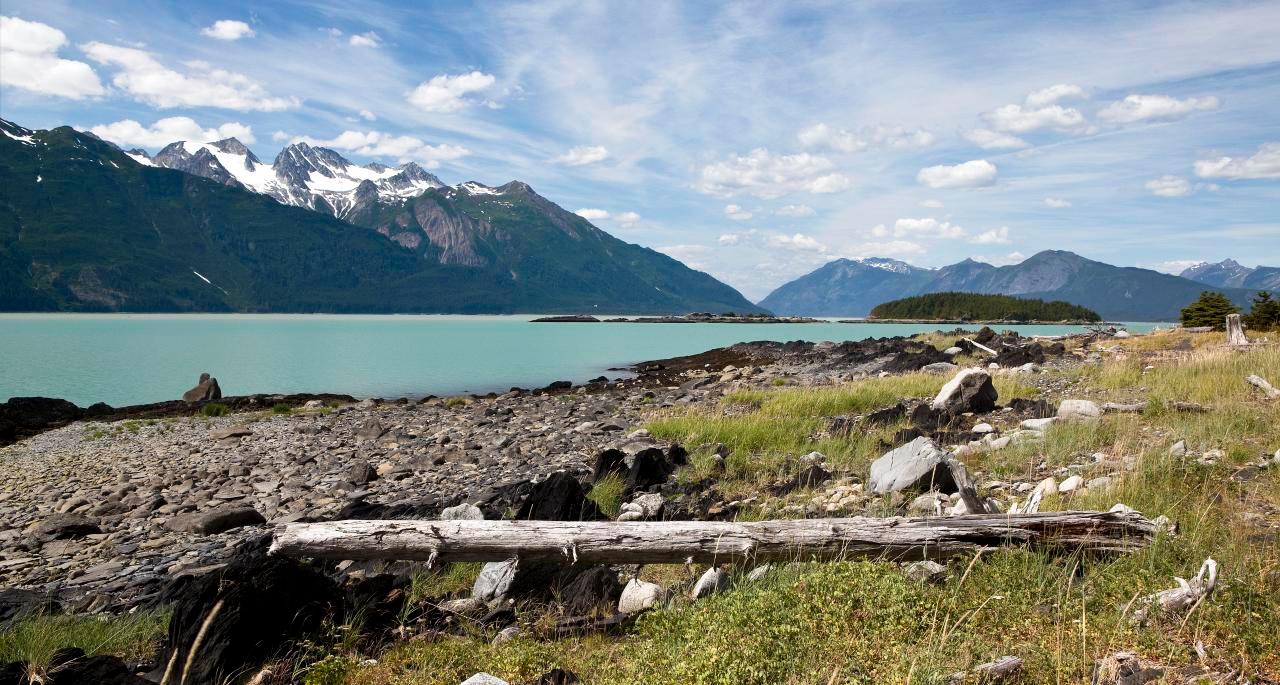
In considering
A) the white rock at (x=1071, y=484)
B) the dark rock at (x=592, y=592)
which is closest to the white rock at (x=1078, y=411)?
the white rock at (x=1071, y=484)

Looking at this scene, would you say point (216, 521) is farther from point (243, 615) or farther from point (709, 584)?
point (709, 584)

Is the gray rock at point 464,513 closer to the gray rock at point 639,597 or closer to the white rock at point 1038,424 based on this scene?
the gray rock at point 639,597

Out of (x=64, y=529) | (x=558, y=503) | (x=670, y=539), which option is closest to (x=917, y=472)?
(x=670, y=539)

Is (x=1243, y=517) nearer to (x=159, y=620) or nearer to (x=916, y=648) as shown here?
(x=916, y=648)

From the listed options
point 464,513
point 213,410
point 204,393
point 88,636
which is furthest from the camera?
point 204,393

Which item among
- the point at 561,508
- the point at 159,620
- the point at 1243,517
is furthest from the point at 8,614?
the point at 1243,517

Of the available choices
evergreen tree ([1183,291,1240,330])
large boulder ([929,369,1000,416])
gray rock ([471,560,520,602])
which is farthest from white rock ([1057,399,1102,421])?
evergreen tree ([1183,291,1240,330])

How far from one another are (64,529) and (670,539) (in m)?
→ 11.5

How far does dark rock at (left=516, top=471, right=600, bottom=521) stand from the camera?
8680 mm

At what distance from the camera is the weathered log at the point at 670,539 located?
6.17 m

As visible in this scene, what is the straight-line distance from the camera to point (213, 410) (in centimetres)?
3045

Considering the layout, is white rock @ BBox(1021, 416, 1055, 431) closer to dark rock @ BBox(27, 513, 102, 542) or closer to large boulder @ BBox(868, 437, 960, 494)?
large boulder @ BBox(868, 437, 960, 494)

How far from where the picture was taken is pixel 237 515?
1144 centimetres

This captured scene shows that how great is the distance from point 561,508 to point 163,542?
6.97 m
